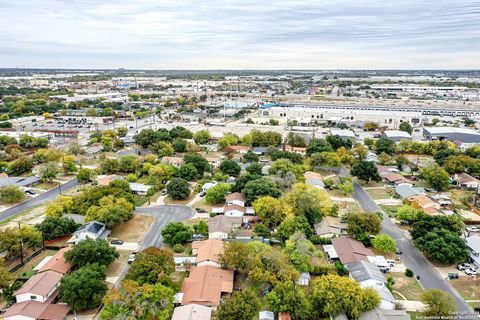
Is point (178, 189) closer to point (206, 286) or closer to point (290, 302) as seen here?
point (206, 286)

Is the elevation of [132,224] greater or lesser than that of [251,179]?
lesser

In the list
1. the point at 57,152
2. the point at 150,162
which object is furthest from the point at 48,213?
the point at 57,152

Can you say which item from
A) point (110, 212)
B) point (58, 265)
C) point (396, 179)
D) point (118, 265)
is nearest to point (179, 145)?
point (110, 212)

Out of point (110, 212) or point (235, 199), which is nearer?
point (110, 212)

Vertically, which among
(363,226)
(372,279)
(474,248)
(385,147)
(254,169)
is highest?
(385,147)

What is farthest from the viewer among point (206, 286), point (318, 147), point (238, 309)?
point (318, 147)

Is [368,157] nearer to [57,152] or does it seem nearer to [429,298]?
[429,298]

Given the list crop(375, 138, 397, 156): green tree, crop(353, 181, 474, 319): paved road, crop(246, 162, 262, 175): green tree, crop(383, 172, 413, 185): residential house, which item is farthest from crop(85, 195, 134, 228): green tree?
crop(375, 138, 397, 156): green tree

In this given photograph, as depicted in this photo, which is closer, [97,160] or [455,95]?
[97,160]
